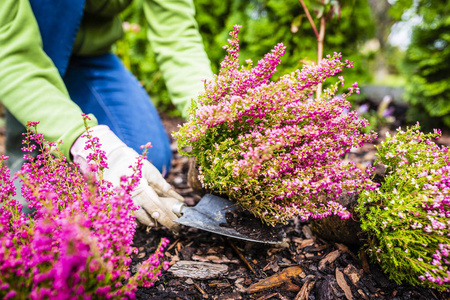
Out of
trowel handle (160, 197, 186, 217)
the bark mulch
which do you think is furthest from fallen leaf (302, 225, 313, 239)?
trowel handle (160, 197, 186, 217)

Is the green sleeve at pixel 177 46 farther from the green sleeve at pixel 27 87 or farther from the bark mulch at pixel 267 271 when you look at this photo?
the bark mulch at pixel 267 271

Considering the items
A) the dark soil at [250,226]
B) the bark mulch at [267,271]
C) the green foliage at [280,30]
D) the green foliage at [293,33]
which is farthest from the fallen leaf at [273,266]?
the green foliage at [293,33]

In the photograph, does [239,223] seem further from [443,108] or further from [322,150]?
[443,108]

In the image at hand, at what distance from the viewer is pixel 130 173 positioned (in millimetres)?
1411

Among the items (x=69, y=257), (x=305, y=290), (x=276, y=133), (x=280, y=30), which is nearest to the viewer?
(x=69, y=257)

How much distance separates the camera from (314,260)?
4.69ft

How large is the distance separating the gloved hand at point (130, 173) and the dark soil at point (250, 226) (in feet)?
0.96

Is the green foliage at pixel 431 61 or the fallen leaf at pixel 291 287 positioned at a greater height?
the green foliage at pixel 431 61

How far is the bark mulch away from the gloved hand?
19cm

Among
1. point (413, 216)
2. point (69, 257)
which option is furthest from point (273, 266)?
point (69, 257)

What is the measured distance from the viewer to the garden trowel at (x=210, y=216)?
1.31 meters

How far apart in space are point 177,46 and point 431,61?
2872mm

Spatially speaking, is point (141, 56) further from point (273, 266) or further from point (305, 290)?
point (305, 290)

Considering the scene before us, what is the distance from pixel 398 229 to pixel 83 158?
146 cm
